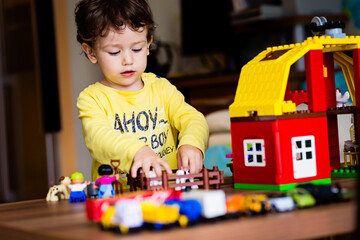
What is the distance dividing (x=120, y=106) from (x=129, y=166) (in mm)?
247

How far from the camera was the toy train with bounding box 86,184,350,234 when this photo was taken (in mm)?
677

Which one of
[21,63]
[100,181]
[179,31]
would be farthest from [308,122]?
[21,63]

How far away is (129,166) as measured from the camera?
112 cm

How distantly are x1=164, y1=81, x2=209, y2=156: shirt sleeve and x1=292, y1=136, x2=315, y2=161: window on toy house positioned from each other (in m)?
0.24

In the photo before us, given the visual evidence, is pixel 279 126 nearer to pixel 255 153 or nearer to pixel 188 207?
pixel 255 153

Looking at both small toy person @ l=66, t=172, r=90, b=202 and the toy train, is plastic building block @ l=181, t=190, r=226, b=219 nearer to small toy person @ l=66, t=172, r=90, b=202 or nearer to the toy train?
the toy train

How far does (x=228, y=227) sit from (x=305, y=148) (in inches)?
16.3

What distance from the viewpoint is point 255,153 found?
3.45ft

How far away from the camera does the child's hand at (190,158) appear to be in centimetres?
116

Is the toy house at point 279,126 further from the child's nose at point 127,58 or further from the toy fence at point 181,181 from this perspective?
the child's nose at point 127,58

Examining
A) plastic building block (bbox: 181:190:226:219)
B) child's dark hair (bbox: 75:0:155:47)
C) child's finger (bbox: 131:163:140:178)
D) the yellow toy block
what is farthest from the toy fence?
child's dark hair (bbox: 75:0:155:47)

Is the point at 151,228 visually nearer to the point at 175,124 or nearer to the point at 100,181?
the point at 100,181

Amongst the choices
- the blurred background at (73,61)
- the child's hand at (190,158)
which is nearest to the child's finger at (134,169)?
the child's hand at (190,158)

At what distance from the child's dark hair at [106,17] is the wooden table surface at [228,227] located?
507mm
